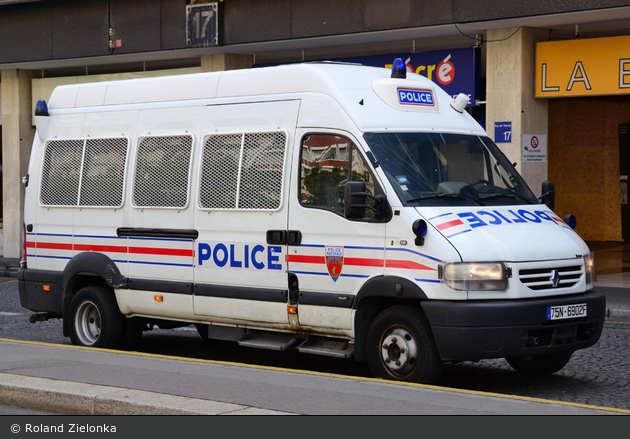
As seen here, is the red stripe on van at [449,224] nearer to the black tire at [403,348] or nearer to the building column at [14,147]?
the black tire at [403,348]

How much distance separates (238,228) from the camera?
873 centimetres

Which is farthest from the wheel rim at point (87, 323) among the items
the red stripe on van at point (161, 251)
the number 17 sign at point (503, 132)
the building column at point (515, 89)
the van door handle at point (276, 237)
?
the number 17 sign at point (503, 132)

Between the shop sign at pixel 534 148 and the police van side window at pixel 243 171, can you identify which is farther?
the shop sign at pixel 534 148

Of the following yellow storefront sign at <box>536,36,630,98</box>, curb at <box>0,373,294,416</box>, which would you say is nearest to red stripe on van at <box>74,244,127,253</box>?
curb at <box>0,373,294,416</box>

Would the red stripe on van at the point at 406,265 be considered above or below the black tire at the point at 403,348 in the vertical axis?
above

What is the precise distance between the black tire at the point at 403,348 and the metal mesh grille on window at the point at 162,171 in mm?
2410

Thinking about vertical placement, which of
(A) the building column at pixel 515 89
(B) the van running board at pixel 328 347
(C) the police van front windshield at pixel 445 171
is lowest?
(B) the van running board at pixel 328 347

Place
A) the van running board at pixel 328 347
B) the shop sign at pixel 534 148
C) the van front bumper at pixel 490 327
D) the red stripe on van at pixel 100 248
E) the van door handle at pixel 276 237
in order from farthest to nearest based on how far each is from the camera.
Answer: the shop sign at pixel 534 148, the red stripe on van at pixel 100 248, the van door handle at pixel 276 237, the van running board at pixel 328 347, the van front bumper at pixel 490 327

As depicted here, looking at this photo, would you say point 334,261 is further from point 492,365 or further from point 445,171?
point 492,365

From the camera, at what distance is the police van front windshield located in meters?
7.82

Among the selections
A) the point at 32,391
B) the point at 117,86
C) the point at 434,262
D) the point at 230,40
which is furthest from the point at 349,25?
the point at 32,391

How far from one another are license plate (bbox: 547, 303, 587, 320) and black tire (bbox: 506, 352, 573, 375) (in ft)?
2.24

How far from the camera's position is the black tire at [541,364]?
833 cm

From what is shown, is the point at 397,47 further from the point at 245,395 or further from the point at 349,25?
the point at 245,395
